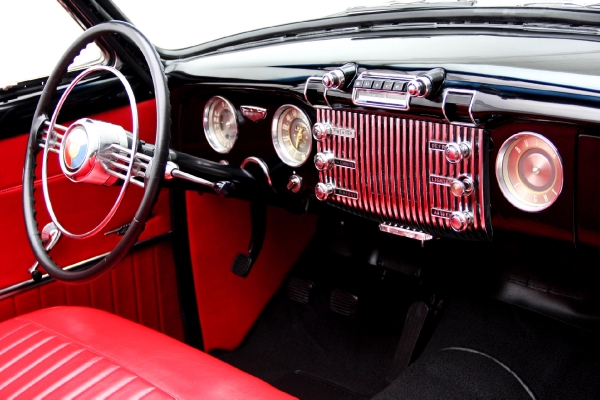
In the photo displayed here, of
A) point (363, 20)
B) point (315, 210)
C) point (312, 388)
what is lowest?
point (312, 388)

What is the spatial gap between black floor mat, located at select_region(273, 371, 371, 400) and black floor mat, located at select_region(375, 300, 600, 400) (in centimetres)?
31

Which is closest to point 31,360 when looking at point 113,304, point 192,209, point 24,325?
point 24,325

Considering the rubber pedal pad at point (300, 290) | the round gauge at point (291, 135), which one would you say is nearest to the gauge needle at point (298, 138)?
the round gauge at point (291, 135)

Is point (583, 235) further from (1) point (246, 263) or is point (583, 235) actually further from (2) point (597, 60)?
(1) point (246, 263)

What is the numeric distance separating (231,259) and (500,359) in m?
0.94

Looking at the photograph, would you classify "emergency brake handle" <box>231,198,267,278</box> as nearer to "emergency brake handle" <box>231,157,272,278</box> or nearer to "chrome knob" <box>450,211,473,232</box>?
"emergency brake handle" <box>231,157,272,278</box>

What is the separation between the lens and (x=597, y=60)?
45.9 inches

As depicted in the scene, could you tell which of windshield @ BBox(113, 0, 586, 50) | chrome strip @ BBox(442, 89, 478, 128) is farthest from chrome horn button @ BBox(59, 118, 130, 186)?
chrome strip @ BBox(442, 89, 478, 128)

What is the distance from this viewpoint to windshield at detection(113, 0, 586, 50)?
1928 mm

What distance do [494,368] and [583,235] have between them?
718 mm

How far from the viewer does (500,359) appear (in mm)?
1892

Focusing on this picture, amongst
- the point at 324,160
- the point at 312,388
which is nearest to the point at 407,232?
the point at 324,160

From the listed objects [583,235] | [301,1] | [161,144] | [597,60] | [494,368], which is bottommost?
[494,368]

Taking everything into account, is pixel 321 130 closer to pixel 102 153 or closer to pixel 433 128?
pixel 433 128
